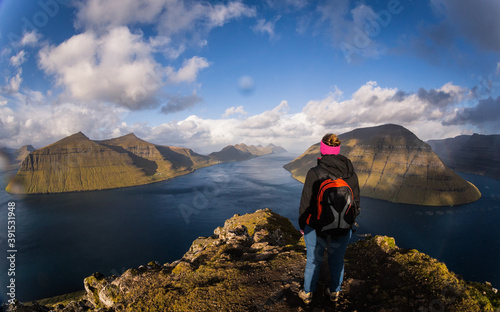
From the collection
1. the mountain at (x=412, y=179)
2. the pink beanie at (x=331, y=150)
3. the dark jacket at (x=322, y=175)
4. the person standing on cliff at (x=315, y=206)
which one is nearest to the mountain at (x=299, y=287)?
the person standing on cliff at (x=315, y=206)

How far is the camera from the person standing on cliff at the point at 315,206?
4688mm

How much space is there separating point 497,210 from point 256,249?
179 metres

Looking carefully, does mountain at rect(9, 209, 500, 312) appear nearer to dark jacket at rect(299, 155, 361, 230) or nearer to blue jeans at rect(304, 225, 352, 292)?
blue jeans at rect(304, 225, 352, 292)

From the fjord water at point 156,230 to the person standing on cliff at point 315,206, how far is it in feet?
251

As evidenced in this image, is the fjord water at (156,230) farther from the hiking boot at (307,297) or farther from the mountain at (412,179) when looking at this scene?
the hiking boot at (307,297)

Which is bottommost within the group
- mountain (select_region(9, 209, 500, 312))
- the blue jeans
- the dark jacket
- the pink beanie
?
mountain (select_region(9, 209, 500, 312))

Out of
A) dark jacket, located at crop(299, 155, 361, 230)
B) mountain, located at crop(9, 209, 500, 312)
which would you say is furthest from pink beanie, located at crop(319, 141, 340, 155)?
mountain, located at crop(9, 209, 500, 312)

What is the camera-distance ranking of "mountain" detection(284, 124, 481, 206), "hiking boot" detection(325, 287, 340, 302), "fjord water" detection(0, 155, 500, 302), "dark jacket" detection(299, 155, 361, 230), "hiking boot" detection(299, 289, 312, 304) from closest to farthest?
"dark jacket" detection(299, 155, 361, 230), "hiking boot" detection(325, 287, 340, 302), "hiking boot" detection(299, 289, 312, 304), "fjord water" detection(0, 155, 500, 302), "mountain" detection(284, 124, 481, 206)

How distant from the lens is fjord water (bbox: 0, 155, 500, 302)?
208ft

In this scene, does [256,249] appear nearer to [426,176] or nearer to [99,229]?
[99,229]

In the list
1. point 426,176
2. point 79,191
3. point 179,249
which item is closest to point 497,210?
point 426,176

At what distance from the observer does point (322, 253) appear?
4957 mm

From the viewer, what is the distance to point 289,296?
6121 mm

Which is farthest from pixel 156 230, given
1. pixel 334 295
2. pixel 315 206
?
pixel 315 206
